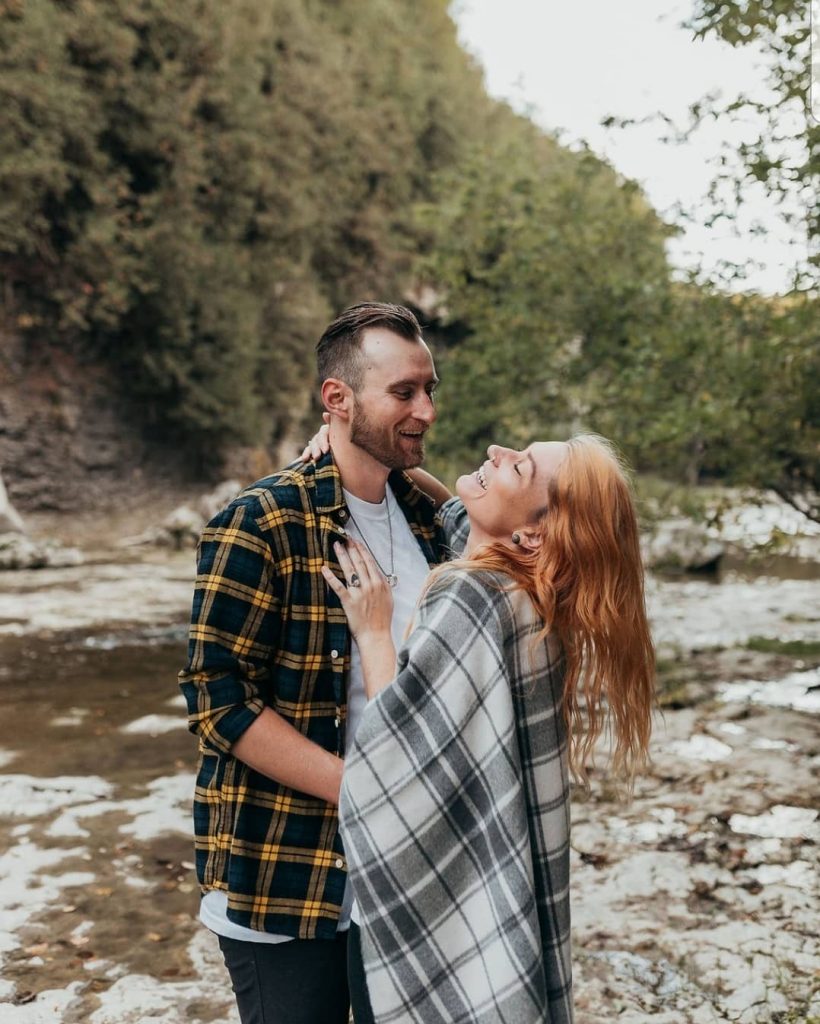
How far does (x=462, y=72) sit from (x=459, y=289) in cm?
2243

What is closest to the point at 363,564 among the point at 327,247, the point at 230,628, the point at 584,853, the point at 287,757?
the point at 230,628

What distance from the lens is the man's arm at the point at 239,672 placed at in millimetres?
1942

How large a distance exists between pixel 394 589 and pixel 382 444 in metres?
0.33

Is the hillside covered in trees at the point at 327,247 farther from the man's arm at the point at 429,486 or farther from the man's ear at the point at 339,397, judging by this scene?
the man's ear at the point at 339,397

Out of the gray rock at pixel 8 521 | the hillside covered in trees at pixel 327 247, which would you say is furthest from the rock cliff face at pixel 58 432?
the gray rock at pixel 8 521

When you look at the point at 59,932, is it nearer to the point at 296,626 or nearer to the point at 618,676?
the point at 296,626

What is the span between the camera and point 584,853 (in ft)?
16.7

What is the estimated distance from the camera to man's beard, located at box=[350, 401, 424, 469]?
2230 millimetres

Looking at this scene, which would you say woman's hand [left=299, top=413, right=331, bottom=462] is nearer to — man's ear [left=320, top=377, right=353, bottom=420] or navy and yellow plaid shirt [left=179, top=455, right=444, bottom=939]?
man's ear [left=320, top=377, right=353, bottom=420]

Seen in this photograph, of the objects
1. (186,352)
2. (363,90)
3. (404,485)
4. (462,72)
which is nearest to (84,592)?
(186,352)

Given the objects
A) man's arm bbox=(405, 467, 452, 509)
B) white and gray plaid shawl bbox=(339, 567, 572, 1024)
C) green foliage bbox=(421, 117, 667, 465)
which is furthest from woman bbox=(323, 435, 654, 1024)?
green foliage bbox=(421, 117, 667, 465)

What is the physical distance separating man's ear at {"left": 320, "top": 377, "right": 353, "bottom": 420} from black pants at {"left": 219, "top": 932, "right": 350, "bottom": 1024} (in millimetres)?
1123

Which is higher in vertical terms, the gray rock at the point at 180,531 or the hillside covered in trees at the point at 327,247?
the hillside covered in trees at the point at 327,247

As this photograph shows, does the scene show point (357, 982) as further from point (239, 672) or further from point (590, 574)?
point (590, 574)
